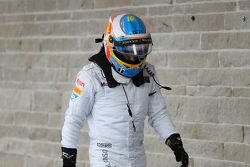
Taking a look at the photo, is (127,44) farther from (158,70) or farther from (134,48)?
(158,70)

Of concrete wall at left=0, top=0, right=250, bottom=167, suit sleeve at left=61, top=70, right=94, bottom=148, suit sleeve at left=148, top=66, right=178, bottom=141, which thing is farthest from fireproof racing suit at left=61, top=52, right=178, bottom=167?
concrete wall at left=0, top=0, right=250, bottom=167

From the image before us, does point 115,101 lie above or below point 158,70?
below

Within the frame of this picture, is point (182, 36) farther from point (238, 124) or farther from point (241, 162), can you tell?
point (241, 162)

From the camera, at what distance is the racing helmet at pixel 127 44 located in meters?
3.01

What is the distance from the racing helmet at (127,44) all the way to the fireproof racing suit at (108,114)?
68mm

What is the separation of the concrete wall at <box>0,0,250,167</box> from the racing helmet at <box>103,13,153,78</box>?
1.24 meters

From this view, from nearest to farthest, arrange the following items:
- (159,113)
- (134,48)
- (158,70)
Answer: (134,48) < (159,113) < (158,70)

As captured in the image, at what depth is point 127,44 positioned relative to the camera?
9.85 feet

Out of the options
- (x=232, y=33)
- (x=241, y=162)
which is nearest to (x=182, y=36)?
(x=232, y=33)

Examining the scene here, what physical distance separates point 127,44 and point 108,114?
0.43 m

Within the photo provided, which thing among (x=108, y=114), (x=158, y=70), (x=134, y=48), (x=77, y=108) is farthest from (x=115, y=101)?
(x=158, y=70)

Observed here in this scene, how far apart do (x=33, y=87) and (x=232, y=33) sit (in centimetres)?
206

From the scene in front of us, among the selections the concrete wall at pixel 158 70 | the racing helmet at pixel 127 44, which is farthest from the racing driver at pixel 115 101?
the concrete wall at pixel 158 70

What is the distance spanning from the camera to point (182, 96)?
4.34 metres
